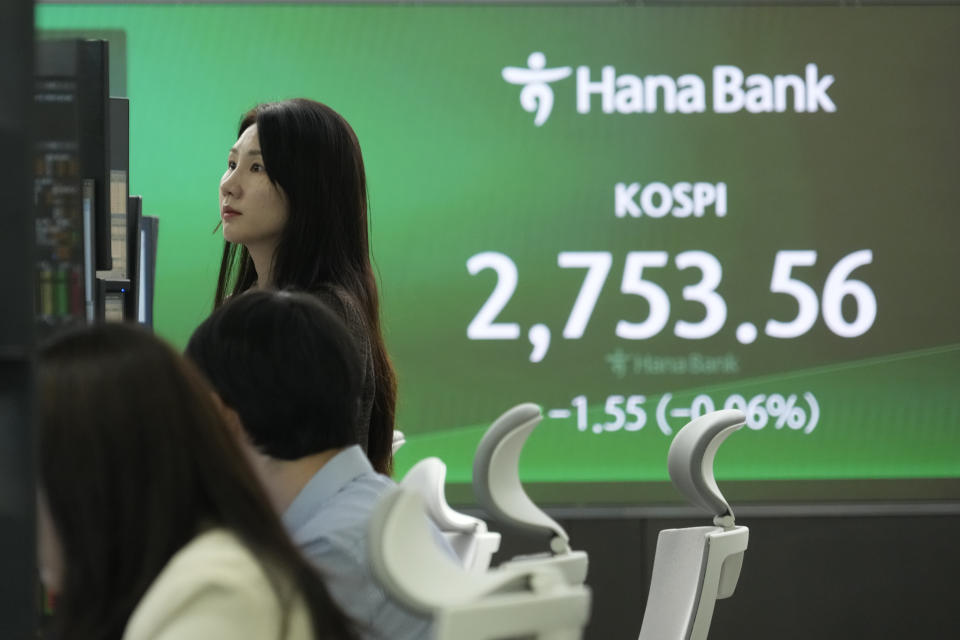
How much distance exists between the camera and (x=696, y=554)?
7.64 feet

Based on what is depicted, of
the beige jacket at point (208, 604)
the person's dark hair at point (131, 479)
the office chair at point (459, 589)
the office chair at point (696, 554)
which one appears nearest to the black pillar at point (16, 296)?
the person's dark hair at point (131, 479)

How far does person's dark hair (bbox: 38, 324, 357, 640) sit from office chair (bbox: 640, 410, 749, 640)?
1210 mm

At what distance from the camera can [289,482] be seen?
1.57 meters

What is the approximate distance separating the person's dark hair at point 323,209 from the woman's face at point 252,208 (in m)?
0.02

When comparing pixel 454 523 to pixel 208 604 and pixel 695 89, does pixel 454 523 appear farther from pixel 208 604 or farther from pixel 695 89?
pixel 695 89

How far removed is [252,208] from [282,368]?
Result: 0.91 meters

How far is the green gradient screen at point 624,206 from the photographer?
4613 millimetres

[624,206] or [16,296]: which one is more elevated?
[624,206]

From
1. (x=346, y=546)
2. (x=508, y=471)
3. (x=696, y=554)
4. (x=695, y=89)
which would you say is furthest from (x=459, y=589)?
(x=695, y=89)

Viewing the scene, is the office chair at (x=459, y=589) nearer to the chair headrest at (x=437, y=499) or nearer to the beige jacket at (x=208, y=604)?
the beige jacket at (x=208, y=604)

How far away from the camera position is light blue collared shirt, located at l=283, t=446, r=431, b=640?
4.72 feet

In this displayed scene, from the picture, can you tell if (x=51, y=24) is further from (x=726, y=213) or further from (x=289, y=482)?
(x=289, y=482)

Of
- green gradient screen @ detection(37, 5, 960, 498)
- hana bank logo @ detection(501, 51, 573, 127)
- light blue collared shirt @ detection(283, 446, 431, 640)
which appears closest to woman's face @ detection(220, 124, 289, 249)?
light blue collared shirt @ detection(283, 446, 431, 640)

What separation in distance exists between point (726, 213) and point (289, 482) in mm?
3306
